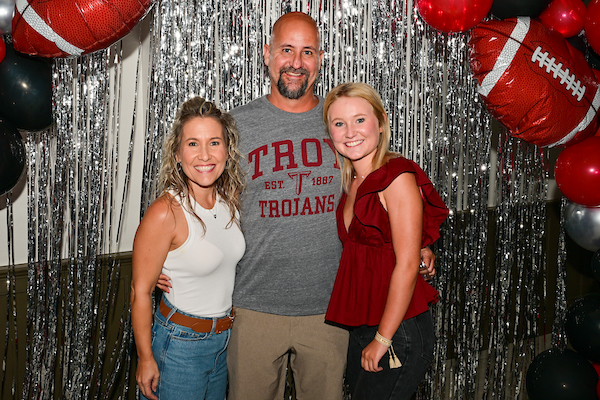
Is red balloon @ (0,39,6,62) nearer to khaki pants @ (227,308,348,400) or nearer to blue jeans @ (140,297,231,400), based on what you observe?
blue jeans @ (140,297,231,400)

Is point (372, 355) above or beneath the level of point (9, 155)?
beneath

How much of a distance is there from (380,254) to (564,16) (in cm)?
126

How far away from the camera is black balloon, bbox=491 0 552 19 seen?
182 centimetres

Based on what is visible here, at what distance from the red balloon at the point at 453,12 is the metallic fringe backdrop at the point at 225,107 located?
445 millimetres

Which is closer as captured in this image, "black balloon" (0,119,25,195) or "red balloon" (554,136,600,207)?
"black balloon" (0,119,25,195)

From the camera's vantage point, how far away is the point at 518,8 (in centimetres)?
182

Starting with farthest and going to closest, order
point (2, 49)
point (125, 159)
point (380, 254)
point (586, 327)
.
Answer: point (125, 159), point (586, 327), point (2, 49), point (380, 254)

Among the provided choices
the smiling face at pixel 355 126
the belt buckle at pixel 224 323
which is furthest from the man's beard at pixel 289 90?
the belt buckle at pixel 224 323

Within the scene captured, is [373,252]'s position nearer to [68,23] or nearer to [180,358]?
[180,358]

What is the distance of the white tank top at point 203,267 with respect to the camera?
1.35 m

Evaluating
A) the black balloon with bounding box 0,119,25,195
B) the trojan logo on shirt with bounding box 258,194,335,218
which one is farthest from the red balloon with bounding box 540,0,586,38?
the black balloon with bounding box 0,119,25,195

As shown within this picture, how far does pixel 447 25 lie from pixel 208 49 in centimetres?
98

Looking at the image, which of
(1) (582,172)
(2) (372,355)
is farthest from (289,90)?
(1) (582,172)

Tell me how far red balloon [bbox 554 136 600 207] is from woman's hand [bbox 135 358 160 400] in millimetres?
1651
